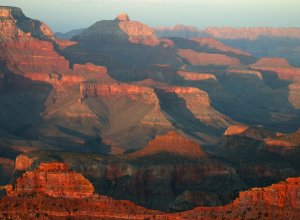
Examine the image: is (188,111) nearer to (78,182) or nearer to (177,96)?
(177,96)

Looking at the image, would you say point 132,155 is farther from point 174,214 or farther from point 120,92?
point 120,92

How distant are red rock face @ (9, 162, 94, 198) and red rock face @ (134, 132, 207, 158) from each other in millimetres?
42699

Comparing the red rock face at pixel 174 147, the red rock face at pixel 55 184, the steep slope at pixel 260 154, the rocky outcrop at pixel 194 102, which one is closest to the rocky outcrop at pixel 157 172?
the red rock face at pixel 174 147

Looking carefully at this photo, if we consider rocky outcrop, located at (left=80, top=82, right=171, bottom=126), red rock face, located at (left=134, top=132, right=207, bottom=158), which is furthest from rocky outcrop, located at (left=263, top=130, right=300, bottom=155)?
rocky outcrop, located at (left=80, top=82, right=171, bottom=126)

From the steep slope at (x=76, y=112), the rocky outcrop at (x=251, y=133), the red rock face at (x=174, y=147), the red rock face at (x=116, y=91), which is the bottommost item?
the steep slope at (x=76, y=112)

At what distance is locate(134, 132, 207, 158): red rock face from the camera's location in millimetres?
92500

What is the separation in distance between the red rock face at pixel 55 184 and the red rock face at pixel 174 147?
4270 centimetres

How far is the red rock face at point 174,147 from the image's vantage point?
9250 cm

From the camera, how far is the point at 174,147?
93125 mm

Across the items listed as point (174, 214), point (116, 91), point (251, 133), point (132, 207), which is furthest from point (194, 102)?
point (174, 214)

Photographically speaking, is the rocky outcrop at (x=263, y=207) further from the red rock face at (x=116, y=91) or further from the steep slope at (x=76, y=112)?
the red rock face at (x=116, y=91)

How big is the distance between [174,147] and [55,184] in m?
45.4

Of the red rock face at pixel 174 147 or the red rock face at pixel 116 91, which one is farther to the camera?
the red rock face at pixel 116 91

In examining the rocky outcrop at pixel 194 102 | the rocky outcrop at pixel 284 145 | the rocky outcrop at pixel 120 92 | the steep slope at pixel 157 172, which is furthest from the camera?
the rocky outcrop at pixel 194 102
